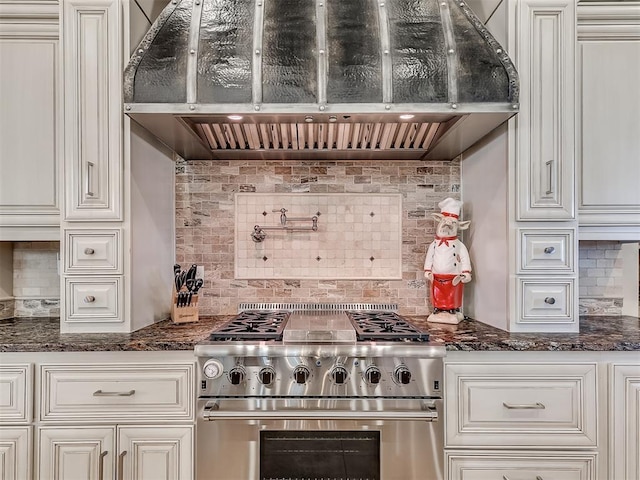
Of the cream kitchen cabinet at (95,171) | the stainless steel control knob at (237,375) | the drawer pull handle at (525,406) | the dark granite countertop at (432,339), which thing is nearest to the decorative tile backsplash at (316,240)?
the dark granite countertop at (432,339)

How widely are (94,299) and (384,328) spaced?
133 cm

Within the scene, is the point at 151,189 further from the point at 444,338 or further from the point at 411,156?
the point at 444,338

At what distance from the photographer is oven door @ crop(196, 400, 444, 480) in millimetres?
1510

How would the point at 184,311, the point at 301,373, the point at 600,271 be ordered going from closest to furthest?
the point at 301,373
the point at 184,311
the point at 600,271

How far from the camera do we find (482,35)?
65.1 inches

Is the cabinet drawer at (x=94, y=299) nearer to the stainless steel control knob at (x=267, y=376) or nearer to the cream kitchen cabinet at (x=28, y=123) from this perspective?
the cream kitchen cabinet at (x=28, y=123)

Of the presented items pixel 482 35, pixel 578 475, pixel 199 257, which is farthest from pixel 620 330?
pixel 199 257

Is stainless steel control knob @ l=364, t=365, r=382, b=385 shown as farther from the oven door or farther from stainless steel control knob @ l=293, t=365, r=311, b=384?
stainless steel control knob @ l=293, t=365, r=311, b=384

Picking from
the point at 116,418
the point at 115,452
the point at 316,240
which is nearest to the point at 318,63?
the point at 316,240

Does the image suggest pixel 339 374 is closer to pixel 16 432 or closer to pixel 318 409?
pixel 318 409

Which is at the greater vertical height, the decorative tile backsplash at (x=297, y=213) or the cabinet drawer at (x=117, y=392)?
the decorative tile backsplash at (x=297, y=213)

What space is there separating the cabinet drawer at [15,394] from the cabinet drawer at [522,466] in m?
1.68

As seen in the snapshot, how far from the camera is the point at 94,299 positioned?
1748 mm

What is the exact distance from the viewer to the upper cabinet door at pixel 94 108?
1.75m
